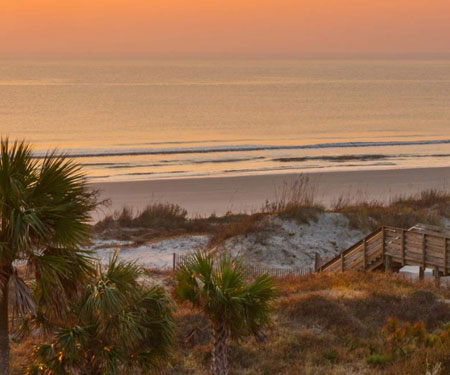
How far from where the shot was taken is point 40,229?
40.7 ft

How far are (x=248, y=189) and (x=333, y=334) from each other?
97.0 feet

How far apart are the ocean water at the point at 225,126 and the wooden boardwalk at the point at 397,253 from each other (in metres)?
28.0

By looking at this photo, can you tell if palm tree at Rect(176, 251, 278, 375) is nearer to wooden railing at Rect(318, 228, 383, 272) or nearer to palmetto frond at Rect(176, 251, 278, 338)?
palmetto frond at Rect(176, 251, 278, 338)

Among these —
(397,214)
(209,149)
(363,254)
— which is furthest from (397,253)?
(209,149)

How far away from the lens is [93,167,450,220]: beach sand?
45.6 meters

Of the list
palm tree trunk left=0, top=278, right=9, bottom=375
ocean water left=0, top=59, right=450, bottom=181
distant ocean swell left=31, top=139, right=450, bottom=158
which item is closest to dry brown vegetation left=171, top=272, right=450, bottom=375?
palm tree trunk left=0, top=278, right=9, bottom=375

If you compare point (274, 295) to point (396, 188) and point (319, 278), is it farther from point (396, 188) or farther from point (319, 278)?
point (396, 188)

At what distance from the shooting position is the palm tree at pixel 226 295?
14969 millimetres

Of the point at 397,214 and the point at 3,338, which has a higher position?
the point at 397,214

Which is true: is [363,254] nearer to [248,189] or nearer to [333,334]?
[333,334]

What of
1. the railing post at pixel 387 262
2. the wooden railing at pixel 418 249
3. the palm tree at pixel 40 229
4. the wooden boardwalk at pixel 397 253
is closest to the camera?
the palm tree at pixel 40 229

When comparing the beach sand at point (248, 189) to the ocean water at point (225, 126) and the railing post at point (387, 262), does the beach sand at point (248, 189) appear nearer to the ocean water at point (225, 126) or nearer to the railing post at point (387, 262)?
the ocean water at point (225, 126)

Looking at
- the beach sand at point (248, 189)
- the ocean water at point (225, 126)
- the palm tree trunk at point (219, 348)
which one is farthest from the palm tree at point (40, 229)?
the ocean water at point (225, 126)

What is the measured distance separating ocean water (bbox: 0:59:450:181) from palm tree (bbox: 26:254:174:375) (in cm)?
4024
